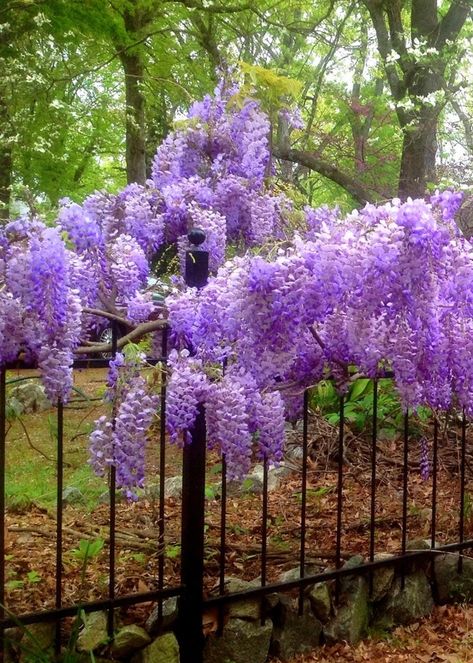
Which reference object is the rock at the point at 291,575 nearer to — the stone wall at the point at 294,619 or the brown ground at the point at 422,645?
the stone wall at the point at 294,619

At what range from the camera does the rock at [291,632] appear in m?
3.04

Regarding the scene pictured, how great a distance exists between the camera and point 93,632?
8.73 ft

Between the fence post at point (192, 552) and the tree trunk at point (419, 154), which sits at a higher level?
the tree trunk at point (419, 154)

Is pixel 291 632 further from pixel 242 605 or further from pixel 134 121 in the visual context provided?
pixel 134 121

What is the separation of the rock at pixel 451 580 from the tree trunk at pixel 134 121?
8.84 m

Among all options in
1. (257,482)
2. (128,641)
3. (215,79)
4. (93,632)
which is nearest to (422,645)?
Result: (128,641)

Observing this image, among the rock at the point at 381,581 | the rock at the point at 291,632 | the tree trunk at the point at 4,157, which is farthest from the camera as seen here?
the tree trunk at the point at 4,157

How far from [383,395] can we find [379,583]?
8.63 ft

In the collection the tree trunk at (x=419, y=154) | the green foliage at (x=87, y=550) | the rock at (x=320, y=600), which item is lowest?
the rock at (x=320, y=600)

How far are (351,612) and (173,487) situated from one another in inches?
72.1

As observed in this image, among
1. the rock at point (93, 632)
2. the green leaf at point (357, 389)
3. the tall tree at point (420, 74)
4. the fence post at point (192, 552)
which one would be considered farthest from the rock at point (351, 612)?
the tall tree at point (420, 74)

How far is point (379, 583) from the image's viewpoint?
3.34 metres

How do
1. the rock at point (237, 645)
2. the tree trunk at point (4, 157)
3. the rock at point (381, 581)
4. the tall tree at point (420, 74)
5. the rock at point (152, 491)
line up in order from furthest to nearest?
the tree trunk at point (4, 157)
the tall tree at point (420, 74)
the rock at point (152, 491)
the rock at point (381, 581)
the rock at point (237, 645)

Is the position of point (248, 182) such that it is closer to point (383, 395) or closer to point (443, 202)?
point (443, 202)
